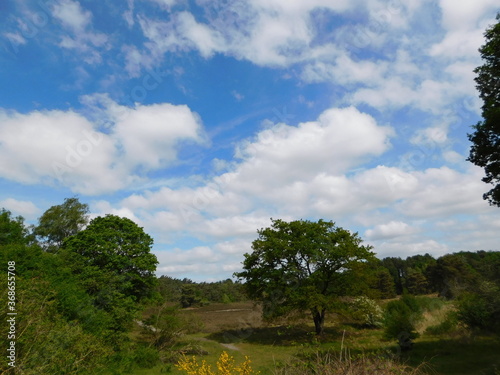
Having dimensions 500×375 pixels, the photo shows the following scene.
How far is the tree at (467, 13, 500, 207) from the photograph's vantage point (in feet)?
43.6

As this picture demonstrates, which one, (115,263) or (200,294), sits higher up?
(115,263)

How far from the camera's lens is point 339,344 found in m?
22.9

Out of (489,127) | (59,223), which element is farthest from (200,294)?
(489,127)

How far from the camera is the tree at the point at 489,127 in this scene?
523 inches

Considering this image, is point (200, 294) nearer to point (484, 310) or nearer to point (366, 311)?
point (366, 311)

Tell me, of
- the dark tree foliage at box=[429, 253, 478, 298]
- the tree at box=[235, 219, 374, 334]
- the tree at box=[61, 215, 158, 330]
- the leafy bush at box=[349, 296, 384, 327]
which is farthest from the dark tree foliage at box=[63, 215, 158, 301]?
the dark tree foliage at box=[429, 253, 478, 298]

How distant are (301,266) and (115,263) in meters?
15.2

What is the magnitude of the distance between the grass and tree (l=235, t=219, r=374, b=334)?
102 inches

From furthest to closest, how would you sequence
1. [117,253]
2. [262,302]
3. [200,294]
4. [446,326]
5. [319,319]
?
[200,294] < [262,302] < [319,319] < [117,253] < [446,326]

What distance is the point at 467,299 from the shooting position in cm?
2133

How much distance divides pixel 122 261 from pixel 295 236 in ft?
47.5

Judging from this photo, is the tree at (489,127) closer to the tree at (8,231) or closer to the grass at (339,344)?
the grass at (339,344)

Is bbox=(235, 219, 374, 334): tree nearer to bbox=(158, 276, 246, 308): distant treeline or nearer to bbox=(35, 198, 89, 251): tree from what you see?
bbox=(35, 198, 89, 251): tree


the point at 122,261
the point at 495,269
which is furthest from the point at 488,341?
the point at 122,261
